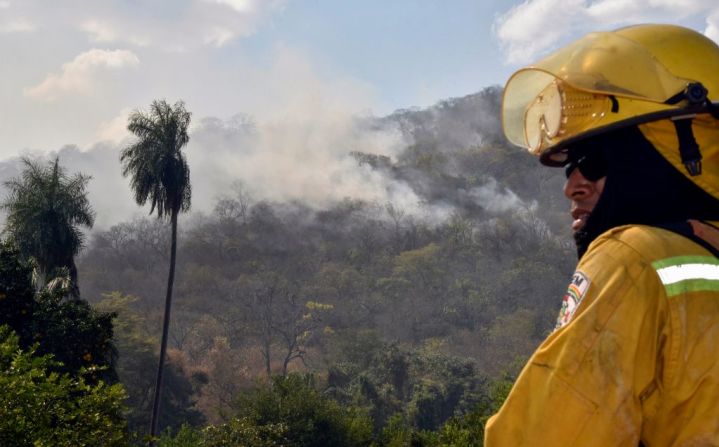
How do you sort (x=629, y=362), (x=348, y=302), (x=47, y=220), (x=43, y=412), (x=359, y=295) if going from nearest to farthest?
(x=629, y=362)
(x=43, y=412)
(x=47, y=220)
(x=348, y=302)
(x=359, y=295)

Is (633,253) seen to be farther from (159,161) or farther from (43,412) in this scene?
(159,161)

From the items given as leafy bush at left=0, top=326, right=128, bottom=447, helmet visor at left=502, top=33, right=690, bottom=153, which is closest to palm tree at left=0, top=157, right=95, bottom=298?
leafy bush at left=0, top=326, right=128, bottom=447

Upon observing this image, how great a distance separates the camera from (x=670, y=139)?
1.28 meters

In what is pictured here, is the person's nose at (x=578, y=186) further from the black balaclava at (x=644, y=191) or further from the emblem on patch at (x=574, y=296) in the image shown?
the emblem on patch at (x=574, y=296)

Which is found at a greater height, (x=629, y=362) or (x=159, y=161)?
(x=159, y=161)

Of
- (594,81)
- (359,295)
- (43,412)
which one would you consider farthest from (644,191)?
(359,295)

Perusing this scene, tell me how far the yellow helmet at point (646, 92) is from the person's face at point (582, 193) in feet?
Answer: 0.22

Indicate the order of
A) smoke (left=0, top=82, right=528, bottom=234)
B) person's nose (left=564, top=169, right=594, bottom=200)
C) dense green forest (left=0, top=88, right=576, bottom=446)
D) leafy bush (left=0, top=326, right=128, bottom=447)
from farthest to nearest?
smoke (left=0, top=82, right=528, bottom=234) < dense green forest (left=0, top=88, right=576, bottom=446) < leafy bush (left=0, top=326, right=128, bottom=447) < person's nose (left=564, top=169, right=594, bottom=200)

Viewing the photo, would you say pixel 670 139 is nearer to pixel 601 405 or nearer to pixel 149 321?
pixel 601 405

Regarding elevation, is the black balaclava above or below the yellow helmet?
below

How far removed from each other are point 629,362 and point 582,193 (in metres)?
0.40

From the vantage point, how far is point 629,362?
1.08 metres

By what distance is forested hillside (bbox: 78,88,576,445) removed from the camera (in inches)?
1748

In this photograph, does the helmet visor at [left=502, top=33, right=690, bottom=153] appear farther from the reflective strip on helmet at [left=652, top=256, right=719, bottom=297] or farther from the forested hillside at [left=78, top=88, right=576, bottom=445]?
the forested hillside at [left=78, top=88, right=576, bottom=445]
